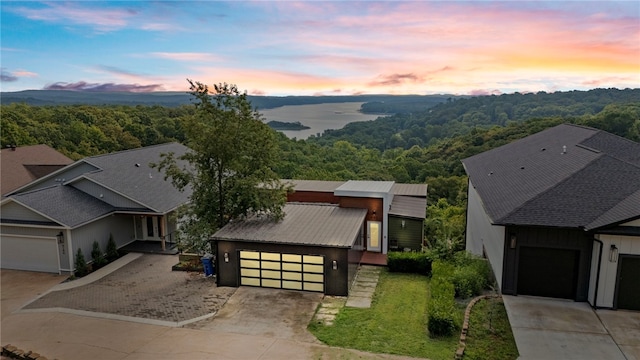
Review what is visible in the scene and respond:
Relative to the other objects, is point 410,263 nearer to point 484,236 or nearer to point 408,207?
point 484,236

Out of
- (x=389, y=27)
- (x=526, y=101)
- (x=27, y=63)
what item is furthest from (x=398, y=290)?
(x=526, y=101)

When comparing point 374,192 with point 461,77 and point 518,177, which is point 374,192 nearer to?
point 518,177

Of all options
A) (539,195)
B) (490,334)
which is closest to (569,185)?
(539,195)

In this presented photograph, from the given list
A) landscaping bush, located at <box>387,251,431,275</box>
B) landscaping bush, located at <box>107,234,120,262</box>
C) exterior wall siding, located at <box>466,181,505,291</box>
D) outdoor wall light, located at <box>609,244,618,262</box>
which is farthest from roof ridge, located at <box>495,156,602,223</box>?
landscaping bush, located at <box>107,234,120,262</box>

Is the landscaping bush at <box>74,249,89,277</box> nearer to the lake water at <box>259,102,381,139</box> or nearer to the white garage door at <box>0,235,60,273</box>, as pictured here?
the white garage door at <box>0,235,60,273</box>

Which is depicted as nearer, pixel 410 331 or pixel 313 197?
pixel 410 331

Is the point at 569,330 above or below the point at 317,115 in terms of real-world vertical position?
below
